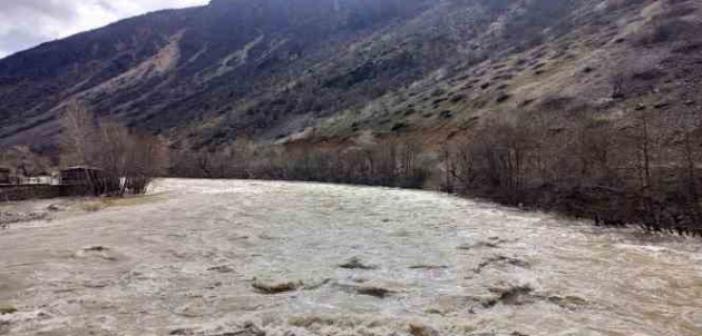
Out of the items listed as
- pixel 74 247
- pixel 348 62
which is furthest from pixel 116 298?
pixel 348 62

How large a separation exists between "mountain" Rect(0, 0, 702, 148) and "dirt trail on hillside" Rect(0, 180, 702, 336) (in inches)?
787

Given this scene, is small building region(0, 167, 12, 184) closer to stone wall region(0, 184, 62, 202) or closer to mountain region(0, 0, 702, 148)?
stone wall region(0, 184, 62, 202)

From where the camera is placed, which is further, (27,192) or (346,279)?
(27,192)

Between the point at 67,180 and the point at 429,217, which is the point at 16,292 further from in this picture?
the point at 67,180

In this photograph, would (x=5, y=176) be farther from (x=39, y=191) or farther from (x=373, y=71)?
(x=373, y=71)

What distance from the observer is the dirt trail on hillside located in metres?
10.3

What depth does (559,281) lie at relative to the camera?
13148 millimetres

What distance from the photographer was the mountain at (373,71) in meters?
48.6

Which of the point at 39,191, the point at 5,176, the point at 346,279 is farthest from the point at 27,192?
the point at 346,279

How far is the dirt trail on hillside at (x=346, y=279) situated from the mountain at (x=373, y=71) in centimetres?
1999

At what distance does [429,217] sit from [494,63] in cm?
5249

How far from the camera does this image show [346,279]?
1348 cm

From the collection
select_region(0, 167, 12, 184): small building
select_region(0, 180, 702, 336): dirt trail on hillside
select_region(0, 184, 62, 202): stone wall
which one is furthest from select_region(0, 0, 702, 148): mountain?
select_region(0, 167, 12, 184): small building

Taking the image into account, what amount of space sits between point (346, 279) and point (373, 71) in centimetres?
8390
